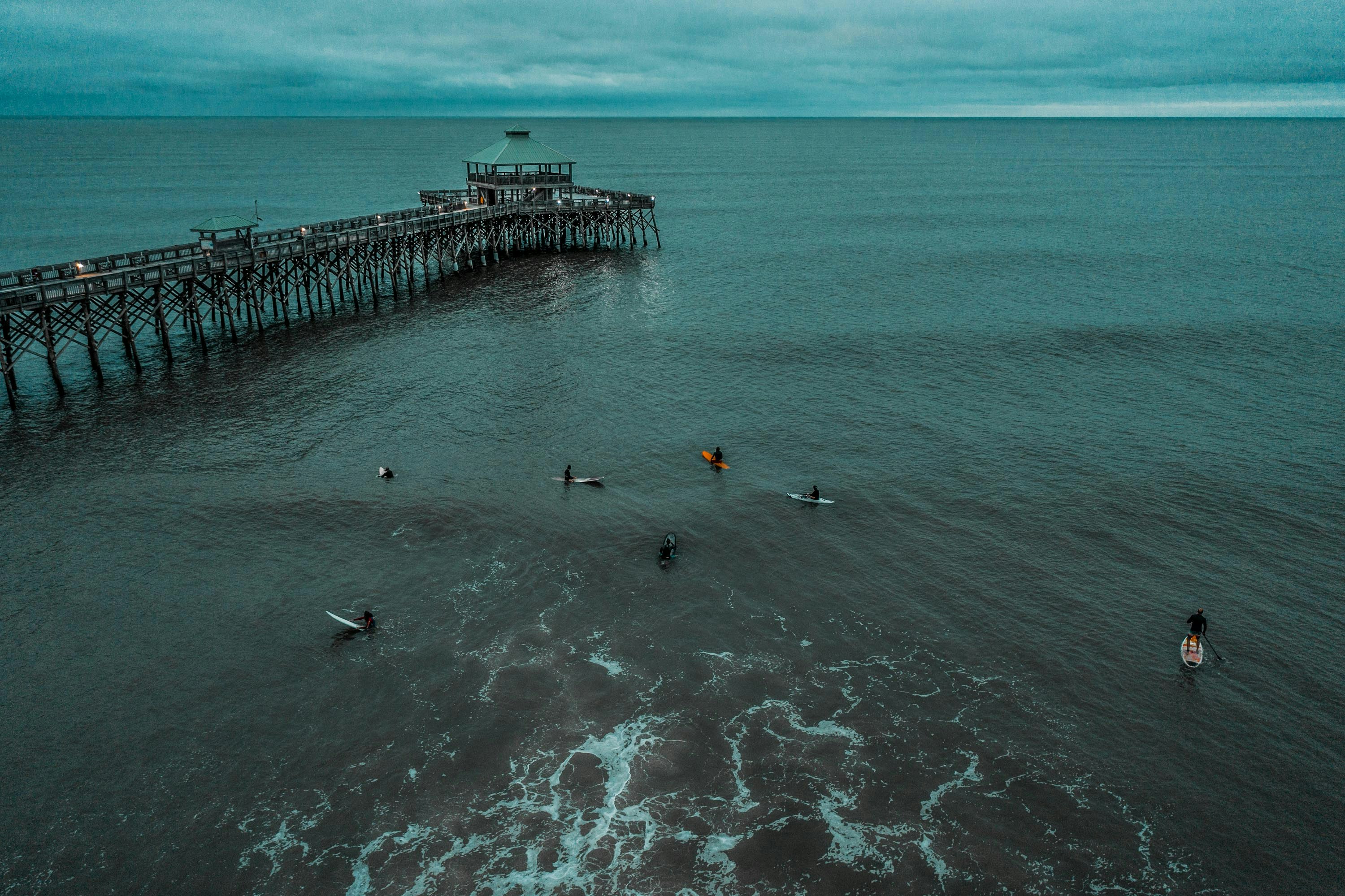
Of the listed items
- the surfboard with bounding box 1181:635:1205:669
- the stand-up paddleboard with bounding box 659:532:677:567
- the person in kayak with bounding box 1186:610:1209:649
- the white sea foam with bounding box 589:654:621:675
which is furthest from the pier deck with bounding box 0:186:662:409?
the person in kayak with bounding box 1186:610:1209:649

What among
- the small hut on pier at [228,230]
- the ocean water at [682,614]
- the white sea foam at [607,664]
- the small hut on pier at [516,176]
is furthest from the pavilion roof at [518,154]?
the white sea foam at [607,664]

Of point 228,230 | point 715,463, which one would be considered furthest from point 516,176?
point 715,463

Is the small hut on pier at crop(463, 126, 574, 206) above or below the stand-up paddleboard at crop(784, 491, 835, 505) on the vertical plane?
above

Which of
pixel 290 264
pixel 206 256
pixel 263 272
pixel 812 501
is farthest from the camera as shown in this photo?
pixel 290 264

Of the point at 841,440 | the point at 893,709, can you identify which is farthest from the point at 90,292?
the point at 893,709

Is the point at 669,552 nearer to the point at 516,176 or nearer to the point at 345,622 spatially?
the point at 345,622

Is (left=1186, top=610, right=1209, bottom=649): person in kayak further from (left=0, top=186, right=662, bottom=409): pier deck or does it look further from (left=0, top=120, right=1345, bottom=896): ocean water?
(left=0, top=186, right=662, bottom=409): pier deck
